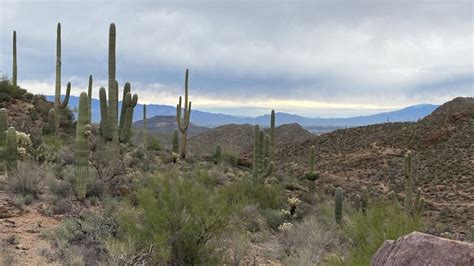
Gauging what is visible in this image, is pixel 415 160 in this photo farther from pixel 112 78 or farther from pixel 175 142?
pixel 112 78

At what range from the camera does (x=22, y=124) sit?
2286 centimetres

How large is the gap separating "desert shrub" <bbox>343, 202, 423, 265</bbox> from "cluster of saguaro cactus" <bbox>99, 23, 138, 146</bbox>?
34.5 ft

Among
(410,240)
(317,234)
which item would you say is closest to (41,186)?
(317,234)

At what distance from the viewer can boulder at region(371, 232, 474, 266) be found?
190 inches

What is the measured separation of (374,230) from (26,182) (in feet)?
29.9

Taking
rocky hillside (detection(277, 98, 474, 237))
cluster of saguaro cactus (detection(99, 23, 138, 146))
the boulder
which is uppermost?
cluster of saguaro cactus (detection(99, 23, 138, 146))

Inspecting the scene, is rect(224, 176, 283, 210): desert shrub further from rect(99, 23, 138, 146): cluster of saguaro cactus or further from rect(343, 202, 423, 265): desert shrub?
rect(343, 202, 423, 265): desert shrub

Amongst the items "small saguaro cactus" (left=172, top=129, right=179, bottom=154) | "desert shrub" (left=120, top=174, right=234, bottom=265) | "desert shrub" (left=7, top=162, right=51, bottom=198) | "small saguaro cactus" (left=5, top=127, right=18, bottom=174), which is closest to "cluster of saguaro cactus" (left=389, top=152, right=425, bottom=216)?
"desert shrub" (left=120, top=174, right=234, bottom=265)

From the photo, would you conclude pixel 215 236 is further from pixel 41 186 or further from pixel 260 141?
pixel 260 141

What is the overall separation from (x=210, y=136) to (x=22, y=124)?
174 ft

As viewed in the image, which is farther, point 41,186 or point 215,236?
A: point 41,186

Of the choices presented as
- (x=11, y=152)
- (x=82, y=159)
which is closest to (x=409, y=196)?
(x=82, y=159)

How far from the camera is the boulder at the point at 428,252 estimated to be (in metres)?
4.83

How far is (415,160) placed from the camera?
38812mm
